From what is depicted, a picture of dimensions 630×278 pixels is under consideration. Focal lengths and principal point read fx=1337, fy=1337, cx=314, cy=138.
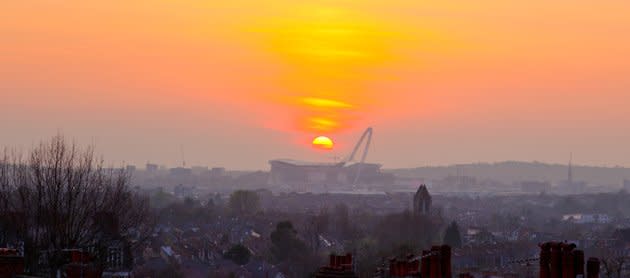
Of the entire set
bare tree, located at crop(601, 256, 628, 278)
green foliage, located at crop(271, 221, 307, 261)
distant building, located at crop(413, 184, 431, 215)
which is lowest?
bare tree, located at crop(601, 256, 628, 278)

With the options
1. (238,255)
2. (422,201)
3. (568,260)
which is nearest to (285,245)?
(238,255)

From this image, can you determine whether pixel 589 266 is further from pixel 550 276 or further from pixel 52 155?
pixel 52 155

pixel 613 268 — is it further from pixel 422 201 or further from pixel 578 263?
pixel 422 201

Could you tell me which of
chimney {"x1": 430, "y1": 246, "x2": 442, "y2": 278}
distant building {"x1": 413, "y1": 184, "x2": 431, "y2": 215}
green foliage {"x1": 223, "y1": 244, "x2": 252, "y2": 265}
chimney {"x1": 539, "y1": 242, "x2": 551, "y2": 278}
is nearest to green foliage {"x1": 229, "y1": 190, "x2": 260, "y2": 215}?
distant building {"x1": 413, "y1": 184, "x2": 431, "y2": 215}

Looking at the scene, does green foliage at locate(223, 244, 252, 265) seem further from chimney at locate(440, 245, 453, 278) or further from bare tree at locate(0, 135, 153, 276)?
chimney at locate(440, 245, 453, 278)

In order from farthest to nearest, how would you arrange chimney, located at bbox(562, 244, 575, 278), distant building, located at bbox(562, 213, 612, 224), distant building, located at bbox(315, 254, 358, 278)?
distant building, located at bbox(562, 213, 612, 224), distant building, located at bbox(315, 254, 358, 278), chimney, located at bbox(562, 244, 575, 278)

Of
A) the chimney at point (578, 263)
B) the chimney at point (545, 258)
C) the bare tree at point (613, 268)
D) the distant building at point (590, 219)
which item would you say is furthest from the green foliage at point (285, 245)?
the distant building at point (590, 219)

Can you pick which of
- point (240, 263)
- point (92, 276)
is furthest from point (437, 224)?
point (92, 276)

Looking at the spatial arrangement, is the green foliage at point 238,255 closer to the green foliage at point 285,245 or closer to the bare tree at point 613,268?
the green foliage at point 285,245
